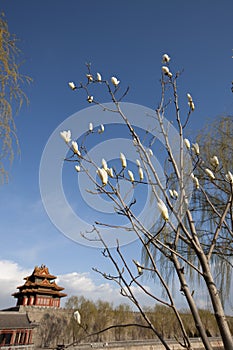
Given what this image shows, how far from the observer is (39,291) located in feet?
73.5

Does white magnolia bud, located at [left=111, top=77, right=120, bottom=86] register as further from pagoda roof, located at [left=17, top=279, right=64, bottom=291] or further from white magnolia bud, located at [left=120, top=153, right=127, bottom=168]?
pagoda roof, located at [left=17, top=279, right=64, bottom=291]

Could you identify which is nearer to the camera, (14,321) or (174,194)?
(174,194)

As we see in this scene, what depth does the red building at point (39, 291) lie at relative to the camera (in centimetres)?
2226

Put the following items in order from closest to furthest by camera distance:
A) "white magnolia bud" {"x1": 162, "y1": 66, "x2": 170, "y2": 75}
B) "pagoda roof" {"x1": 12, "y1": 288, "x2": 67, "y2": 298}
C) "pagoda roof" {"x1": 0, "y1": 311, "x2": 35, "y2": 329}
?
"white magnolia bud" {"x1": 162, "y1": 66, "x2": 170, "y2": 75} → "pagoda roof" {"x1": 0, "y1": 311, "x2": 35, "y2": 329} → "pagoda roof" {"x1": 12, "y1": 288, "x2": 67, "y2": 298}

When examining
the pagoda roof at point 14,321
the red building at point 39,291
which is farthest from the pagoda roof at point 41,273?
the pagoda roof at point 14,321

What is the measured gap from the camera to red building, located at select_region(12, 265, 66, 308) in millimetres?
22261

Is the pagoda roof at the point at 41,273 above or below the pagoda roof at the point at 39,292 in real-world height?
above

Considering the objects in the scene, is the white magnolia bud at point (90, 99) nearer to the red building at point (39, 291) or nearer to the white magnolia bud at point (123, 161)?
the white magnolia bud at point (123, 161)

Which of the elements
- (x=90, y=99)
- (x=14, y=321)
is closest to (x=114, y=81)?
(x=90, y=99)

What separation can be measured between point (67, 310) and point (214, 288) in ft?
72.7

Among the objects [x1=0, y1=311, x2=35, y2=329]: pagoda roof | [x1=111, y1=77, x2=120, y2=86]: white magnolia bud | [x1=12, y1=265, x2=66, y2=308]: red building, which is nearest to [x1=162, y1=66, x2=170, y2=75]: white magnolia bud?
[x1=111, y1=77, x2=120, y2=86]: white magnolia bud

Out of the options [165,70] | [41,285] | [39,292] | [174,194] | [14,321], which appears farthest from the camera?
[41,285]

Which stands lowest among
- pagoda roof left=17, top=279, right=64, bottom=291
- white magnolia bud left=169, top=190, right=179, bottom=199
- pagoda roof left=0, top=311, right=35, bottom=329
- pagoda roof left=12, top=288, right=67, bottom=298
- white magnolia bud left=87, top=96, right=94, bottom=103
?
white magnolia bud left=169, top=190, right=179, bottom=199

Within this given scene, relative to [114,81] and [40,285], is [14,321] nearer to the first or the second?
[40,285]
